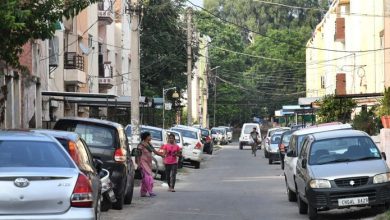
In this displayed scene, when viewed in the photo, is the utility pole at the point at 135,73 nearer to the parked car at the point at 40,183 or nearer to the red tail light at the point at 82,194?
the parked car at the point at 40,183

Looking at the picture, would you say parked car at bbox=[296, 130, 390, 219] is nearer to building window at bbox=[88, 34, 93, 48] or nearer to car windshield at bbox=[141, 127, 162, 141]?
car windshield at bbox=[141, 127, 162, 141]

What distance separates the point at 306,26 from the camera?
97.0 m

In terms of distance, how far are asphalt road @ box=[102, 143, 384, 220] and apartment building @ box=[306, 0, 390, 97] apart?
1671 cm

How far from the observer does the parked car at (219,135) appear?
251 ft

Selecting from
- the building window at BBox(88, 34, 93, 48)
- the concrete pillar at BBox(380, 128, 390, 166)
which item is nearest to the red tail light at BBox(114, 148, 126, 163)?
the concrete pillar at BBox(380, 128, 390, 166)

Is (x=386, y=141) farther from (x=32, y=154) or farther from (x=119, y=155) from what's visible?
(x=32, y=154)

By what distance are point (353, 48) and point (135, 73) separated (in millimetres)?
30620

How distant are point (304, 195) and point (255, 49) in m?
83.3

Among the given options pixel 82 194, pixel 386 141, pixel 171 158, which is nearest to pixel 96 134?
pixel 171 158

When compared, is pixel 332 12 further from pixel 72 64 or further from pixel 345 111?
pixel 72 64

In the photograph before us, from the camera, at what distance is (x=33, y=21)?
1423cm

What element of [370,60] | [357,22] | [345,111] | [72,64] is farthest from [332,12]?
[72,64]

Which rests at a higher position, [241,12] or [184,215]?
[241,12]

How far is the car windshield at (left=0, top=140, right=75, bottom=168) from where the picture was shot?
10.1 metres
